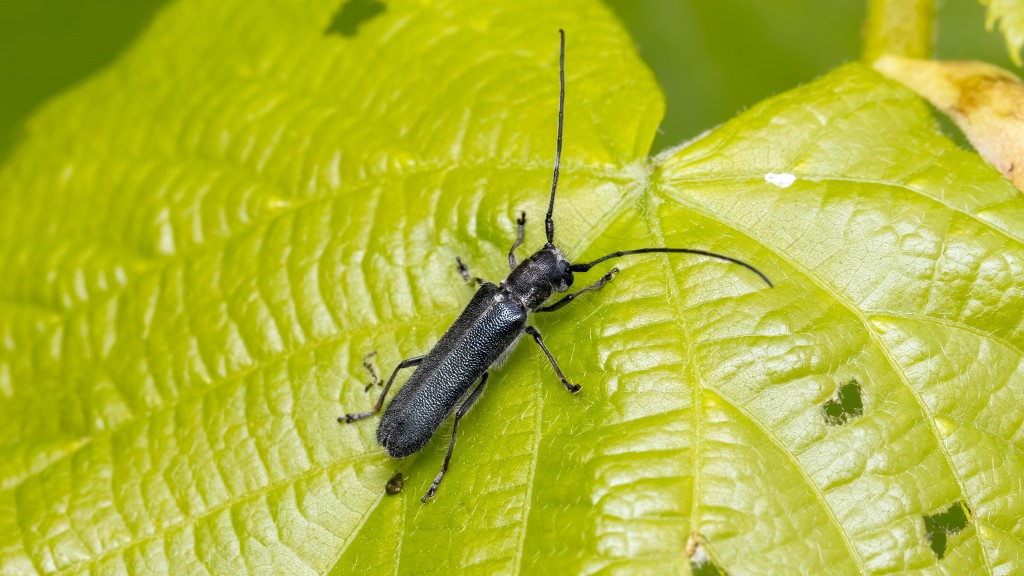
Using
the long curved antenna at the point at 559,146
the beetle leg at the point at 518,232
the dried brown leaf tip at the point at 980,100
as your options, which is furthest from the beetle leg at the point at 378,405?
the dried brown leaf tip at the point at 980,100

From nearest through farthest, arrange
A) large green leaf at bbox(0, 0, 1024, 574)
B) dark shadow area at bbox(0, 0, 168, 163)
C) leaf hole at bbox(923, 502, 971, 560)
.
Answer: leaf hole at bbox(923, 502, 971, 560) < large green leaf at bbox(0, 0, 1024, 574) < dark shadow area at bbox(0, 0, 168, 163)

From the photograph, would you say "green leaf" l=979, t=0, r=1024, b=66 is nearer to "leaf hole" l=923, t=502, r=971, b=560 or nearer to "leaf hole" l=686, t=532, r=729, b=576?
"leaf hole" l=923, t=502, r=971, b=560

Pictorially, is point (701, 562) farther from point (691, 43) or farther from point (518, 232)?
point (691, 43)

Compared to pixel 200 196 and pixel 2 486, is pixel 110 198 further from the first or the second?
pixel 2 486

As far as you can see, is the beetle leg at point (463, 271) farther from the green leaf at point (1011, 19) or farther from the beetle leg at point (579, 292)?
the green leaf at point (1011, 19)

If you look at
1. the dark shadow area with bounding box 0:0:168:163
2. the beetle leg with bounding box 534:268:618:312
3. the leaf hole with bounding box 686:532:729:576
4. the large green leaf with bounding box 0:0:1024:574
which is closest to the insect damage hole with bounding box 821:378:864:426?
the large green leaf with bounding box 0:0:1024:574

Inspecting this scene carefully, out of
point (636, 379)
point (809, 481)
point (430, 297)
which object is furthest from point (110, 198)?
point (809, 481)

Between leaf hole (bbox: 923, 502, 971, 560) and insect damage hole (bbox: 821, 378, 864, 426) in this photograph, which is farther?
insect damage hole (bbox: 821, 378, 864, 426)
